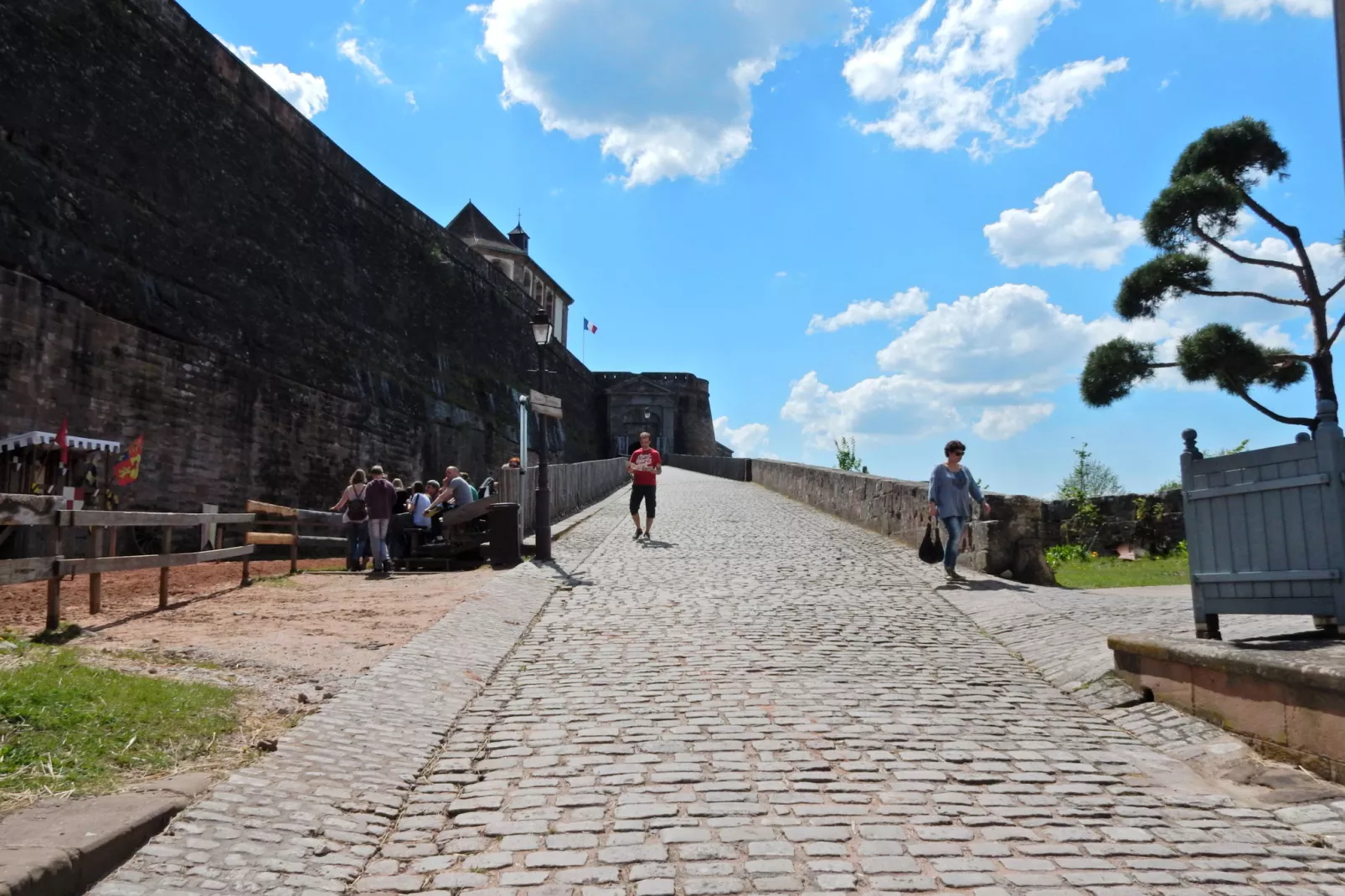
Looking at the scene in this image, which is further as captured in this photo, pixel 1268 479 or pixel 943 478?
pixel 943 478

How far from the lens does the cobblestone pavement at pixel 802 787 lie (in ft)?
10.6

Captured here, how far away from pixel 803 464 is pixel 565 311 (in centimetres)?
4467

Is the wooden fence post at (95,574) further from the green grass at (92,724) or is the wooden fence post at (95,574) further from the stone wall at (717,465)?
the stone wall at (717,465)

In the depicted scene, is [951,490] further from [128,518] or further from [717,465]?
[717,465]

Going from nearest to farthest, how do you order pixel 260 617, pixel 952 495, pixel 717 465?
pixel 260 617
pixel 952 495
pixel 717 465

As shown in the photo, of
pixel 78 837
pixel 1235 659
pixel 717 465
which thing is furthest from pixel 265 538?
pixel 717 465

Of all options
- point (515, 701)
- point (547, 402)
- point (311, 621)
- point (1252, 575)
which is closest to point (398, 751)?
point (515, 701)

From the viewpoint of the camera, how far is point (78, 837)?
3.03 metres

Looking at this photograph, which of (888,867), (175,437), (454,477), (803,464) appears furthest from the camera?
(803,464)

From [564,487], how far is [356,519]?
261 inches

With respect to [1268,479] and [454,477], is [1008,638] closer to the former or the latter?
[1268,479]

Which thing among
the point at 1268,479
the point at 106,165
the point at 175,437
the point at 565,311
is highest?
the point at 565,311

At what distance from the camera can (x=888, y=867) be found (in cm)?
325

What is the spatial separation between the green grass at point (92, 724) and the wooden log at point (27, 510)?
1.15 metres
